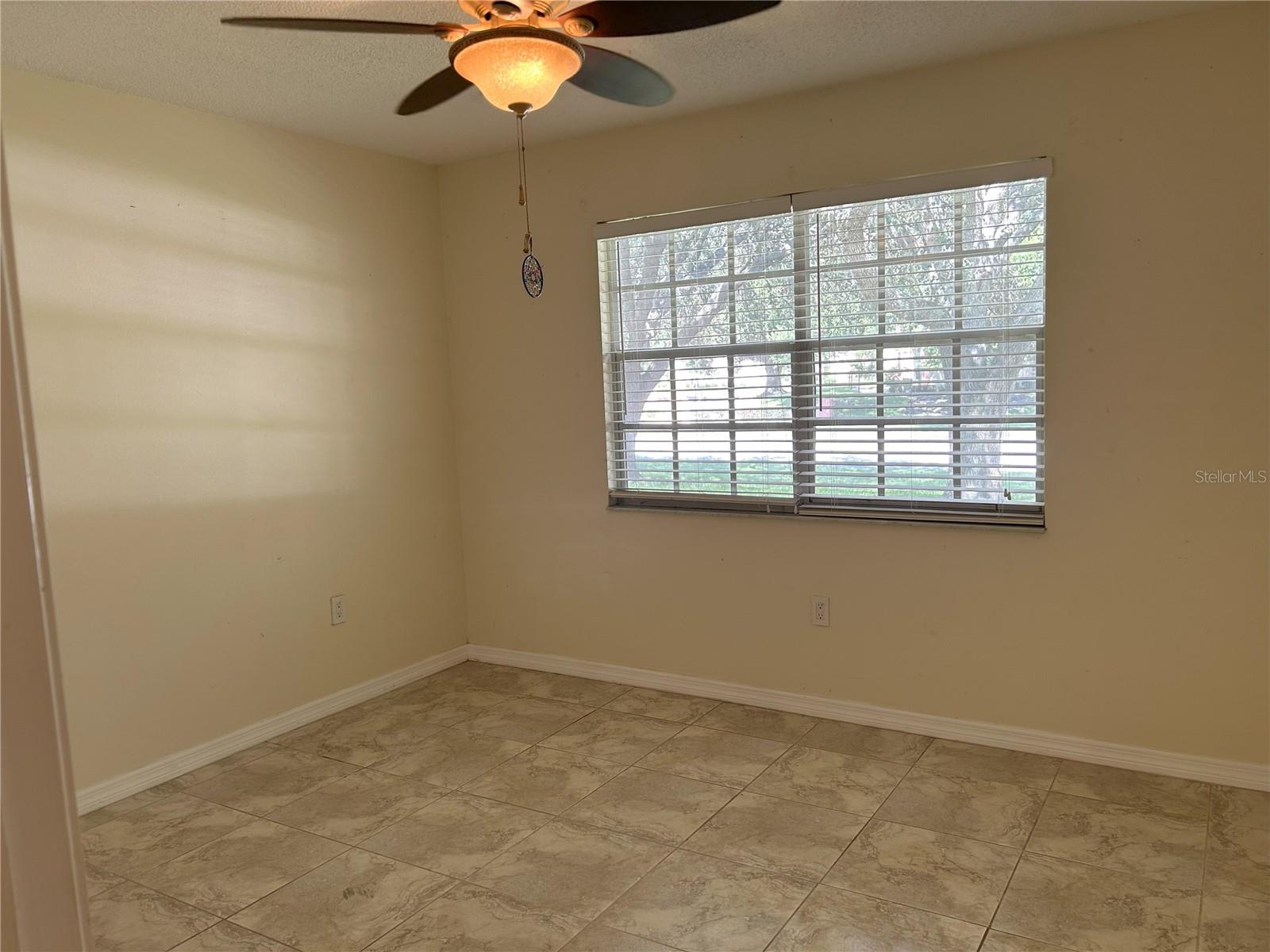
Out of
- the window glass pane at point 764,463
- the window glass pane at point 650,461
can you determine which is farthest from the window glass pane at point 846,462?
the window glass pane at point 650,461

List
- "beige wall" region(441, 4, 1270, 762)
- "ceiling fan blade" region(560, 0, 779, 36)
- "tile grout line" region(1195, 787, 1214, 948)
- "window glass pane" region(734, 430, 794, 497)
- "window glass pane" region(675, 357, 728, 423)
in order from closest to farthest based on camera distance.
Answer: "ceiling fan blade" region(560, 0, 779, 36), "tile grout line" region(1195, 787, 1214, 948), "beige wall" region(441, 4, 1270, 762), "window glass pane" region(734, 430, 794, 497), "window glass pane" region(675, 357, 728, 423)

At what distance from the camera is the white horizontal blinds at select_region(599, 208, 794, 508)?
11.9 feet

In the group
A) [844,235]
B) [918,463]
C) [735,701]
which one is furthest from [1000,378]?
[735,701]

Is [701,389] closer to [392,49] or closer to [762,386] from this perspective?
[762,386]

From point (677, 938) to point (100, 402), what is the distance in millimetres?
2553

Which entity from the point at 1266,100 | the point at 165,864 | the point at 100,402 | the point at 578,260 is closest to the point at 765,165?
the point at 578,260

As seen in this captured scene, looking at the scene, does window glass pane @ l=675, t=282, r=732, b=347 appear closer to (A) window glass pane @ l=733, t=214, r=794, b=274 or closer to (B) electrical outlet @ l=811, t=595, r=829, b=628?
(A) window glass pane @ l=733, t=214, r=794, b=274

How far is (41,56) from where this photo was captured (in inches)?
109

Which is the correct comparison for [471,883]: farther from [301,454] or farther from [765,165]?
[765,165]

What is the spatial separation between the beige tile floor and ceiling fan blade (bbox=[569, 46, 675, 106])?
7.01ft

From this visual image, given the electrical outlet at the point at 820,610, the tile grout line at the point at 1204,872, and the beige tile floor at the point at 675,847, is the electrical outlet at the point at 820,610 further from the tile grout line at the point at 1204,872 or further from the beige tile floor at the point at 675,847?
the tile grout line at the point at 1204,872

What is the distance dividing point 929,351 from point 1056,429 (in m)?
0.52

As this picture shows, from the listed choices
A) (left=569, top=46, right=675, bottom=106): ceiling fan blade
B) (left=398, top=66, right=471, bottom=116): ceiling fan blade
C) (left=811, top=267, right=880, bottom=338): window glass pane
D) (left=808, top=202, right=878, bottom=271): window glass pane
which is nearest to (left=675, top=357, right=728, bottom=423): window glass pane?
(left=811, top=267, right=880, bottom=338): window glass pane

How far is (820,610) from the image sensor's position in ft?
11.9
